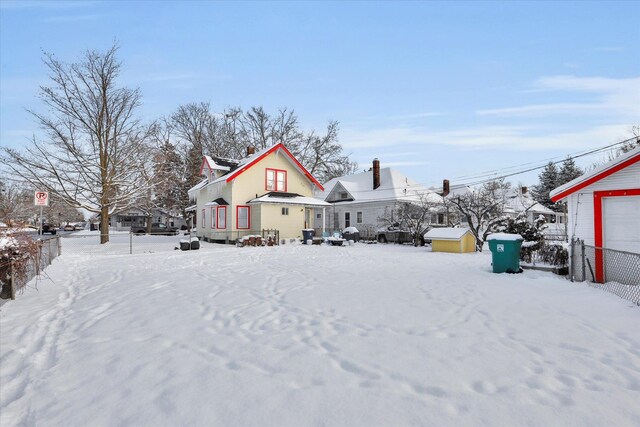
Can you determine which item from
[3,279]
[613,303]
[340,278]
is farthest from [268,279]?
[613,303]

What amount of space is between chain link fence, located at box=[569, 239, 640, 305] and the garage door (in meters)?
0.43

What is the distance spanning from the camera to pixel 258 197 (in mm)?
25703

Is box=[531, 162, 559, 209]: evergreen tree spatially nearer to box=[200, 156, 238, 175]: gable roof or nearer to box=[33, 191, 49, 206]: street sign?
box=[200, 156, 238, 175]: gable roof

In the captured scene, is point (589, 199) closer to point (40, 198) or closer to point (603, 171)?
point (603, 171)

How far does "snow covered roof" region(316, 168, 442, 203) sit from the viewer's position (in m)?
33.0

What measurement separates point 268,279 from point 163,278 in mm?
2923

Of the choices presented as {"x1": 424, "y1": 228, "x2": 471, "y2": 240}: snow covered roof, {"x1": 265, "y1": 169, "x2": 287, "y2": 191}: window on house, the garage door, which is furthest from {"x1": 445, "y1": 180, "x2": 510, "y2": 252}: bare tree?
{"x1": 265, "y1": 169, "x2": 287, "y2": 191}: window on house

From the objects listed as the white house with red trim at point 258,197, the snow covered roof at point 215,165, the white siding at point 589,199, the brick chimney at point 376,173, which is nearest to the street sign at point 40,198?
the white house with red trim at point 258,197

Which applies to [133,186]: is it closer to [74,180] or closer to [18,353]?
[74,180]

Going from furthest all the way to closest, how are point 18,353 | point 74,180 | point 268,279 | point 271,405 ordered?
point 74,180, point 268,279, point 18,353, point 271,405

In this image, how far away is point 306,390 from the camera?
335 cm

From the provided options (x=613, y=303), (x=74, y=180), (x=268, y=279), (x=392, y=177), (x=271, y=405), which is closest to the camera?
(x=271, y=405)

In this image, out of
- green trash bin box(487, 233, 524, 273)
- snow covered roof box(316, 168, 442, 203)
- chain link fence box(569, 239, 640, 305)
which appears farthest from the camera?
snow covered roof box(316, 168, 442, 203)

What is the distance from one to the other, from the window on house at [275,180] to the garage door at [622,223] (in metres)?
20.6
